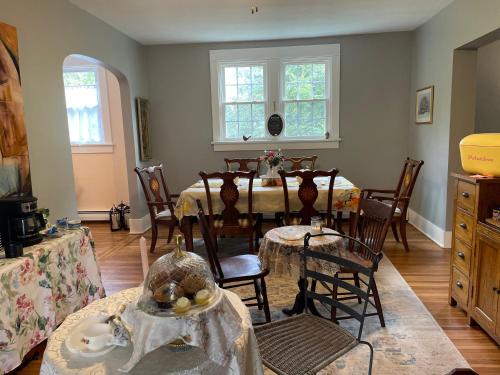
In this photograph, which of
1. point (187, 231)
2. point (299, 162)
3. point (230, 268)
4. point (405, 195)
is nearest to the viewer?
point (230, 268)

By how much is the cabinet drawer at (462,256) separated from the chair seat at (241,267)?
1398mm

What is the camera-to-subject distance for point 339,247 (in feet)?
7.80

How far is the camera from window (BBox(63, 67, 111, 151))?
212 inches

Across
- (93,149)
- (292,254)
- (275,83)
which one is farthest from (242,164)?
(292,254)

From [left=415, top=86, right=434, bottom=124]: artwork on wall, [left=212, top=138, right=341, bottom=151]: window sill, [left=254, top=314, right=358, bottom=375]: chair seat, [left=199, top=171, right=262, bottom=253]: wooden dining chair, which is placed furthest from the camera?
[left=212, top=138, right=341, bottom=151]: window sill

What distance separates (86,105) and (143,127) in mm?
1049

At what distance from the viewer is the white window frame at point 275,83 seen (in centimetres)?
520

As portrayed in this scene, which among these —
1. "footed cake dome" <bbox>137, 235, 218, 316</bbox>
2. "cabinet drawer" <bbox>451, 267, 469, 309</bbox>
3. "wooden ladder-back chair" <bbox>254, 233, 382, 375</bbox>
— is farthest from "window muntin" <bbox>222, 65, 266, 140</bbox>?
"footed cake dome" <bbox>137, 235, 218, 316</bbox>

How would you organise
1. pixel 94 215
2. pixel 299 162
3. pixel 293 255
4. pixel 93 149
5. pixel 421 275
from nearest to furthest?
pixel 293 255
pixel 421 275
pixel 299 162
pixel 93 149
pixel 94 215

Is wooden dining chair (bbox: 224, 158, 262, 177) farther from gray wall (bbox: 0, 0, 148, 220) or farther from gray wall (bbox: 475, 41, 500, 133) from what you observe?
gray wall (bbox: 475, 41, 500, 133)

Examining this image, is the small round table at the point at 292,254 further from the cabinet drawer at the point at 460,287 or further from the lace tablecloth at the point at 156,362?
the lace tablecloth at the point at 156,362

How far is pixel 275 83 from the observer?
17.4 feet

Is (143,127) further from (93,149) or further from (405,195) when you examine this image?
(405,195)

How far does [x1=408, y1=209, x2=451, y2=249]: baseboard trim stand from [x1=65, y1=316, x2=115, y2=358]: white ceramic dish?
3.83 metres
